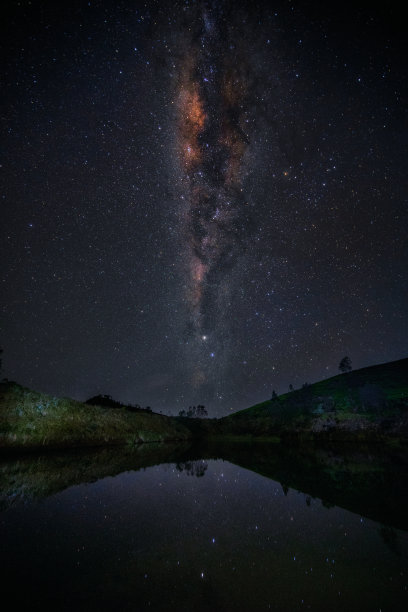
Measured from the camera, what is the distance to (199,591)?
5.20 meters

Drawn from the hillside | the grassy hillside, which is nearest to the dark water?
the grassy hillside

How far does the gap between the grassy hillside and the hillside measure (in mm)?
46174

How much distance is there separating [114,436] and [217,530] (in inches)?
1928

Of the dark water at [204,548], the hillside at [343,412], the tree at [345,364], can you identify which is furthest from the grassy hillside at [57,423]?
the tree at [345,364]

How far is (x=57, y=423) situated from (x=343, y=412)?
77.8m

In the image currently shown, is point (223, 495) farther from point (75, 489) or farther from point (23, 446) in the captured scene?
point (23, 446)

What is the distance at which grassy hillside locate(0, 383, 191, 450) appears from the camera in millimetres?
38125

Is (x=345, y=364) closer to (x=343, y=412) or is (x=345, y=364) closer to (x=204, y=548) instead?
(x=343, y=412)

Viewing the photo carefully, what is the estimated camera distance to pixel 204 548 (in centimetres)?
730

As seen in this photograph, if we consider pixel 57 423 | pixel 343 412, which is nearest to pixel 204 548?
pixel 57 423

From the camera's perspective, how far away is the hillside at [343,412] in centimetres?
7319

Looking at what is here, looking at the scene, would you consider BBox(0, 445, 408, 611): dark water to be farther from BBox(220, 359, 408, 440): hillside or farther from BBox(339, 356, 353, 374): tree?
BBox(339, 356, 353, 374): tree

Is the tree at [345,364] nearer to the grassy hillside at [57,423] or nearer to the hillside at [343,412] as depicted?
the hillside at [343,412]

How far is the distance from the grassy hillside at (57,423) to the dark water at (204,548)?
2979 centimetres
